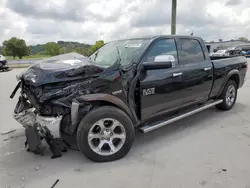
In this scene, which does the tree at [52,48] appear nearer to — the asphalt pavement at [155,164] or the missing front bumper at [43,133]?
the asphalt pavement at [155,164]

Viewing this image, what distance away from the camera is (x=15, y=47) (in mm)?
55688

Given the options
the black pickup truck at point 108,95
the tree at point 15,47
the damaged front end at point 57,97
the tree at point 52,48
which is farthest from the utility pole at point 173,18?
the tree at point 15,47

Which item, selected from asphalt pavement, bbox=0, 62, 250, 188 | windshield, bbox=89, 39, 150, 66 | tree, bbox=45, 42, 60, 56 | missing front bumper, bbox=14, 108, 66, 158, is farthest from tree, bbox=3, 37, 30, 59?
missing front bumper, bbox=14, 108, 66, 158

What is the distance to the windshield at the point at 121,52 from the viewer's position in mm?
Result: 3509

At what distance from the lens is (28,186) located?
2568mm

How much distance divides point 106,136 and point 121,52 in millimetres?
1526

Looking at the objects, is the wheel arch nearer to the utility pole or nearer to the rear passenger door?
the rear passenger door

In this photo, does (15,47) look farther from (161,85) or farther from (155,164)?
(155,164)

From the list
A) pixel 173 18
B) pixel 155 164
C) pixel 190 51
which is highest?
pixel 173 18

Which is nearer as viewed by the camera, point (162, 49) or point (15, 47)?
point (162, 49)

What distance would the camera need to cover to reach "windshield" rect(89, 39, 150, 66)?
11.5 feet

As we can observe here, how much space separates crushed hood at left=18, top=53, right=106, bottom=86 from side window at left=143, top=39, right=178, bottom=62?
90 cm

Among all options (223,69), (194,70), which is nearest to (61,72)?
(194,70)

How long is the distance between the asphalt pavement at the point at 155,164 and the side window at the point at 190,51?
Answer: 4.42ft
